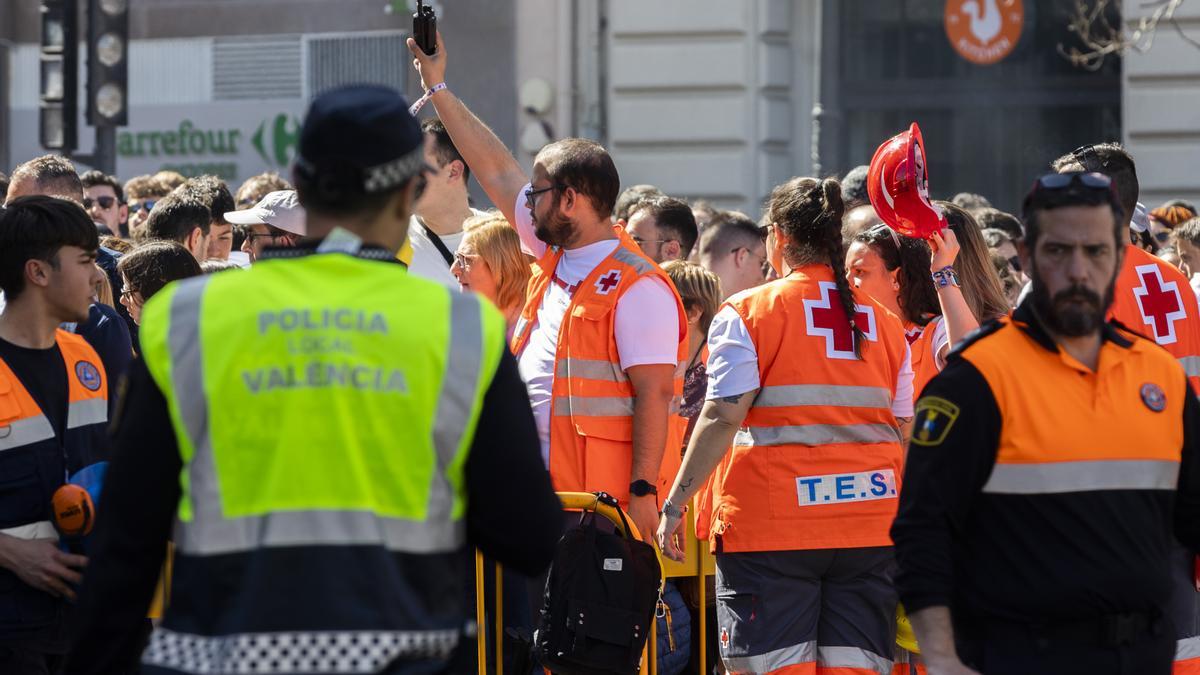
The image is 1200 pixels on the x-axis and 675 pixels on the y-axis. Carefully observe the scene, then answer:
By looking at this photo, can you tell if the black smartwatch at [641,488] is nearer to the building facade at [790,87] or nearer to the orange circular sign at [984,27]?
the building facade at [790,87]

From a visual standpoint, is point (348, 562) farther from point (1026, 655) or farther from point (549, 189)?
point (549, 189)

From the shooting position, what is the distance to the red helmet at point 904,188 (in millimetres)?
5297

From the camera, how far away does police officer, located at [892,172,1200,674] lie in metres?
3.47

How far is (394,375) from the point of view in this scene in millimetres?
2748

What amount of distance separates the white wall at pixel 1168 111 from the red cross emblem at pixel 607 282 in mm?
9384

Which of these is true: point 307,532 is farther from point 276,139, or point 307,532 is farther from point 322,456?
point 276,139

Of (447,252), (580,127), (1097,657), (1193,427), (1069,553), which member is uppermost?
(580,127)

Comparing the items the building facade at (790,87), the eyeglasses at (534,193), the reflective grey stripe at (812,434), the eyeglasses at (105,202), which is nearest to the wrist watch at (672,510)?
the reflective grey stripe at (812,434)

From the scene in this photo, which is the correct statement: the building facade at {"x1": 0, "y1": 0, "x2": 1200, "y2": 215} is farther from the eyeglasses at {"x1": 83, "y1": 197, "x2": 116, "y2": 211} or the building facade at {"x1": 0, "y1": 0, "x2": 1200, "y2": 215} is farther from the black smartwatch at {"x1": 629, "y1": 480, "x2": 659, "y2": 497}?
the black smartwatch at {"x1": 629, "y1": 480, "x2": 659, "y2": 497}

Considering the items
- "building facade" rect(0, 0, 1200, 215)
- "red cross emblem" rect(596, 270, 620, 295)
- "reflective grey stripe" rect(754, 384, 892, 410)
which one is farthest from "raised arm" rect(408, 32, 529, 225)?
"building facade" rect(0, 0, 1200, 215)

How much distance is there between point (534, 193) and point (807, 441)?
4.07 feet

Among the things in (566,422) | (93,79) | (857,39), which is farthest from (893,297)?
(857,39)

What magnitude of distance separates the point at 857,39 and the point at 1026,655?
12.0 meters

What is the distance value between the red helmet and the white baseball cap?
203 centimetres
